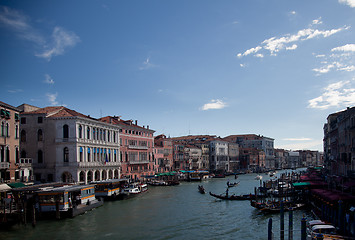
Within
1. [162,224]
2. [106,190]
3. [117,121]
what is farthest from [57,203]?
[117,121]

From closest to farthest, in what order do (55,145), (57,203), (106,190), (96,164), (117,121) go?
(57,203) → (106,190) → (55,145) → (96,164) → (117,121)

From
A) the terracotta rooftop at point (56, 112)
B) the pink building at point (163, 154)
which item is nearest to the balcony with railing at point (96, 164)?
the terracotta rooftop at point (56, 112)

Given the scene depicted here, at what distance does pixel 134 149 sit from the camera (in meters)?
48.8

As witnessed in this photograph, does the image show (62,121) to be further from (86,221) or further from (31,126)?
(86,221)

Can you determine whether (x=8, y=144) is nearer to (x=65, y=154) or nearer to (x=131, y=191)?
(x=65, y=154)

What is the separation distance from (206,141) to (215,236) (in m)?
61.2

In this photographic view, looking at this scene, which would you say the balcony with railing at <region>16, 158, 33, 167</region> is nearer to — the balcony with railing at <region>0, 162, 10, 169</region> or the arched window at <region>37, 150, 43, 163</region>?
the arched window at <region>37, 150, 43, 163</region>

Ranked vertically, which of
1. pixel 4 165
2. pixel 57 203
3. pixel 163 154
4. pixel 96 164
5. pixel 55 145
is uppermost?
pixel 55 145

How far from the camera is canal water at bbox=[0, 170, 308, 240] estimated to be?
17.4m

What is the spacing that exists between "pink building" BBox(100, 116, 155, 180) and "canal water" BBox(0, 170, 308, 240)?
18.9 m

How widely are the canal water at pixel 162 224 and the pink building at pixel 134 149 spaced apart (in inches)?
745

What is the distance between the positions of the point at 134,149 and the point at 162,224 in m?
29.5

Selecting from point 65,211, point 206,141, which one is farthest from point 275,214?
point 206,141

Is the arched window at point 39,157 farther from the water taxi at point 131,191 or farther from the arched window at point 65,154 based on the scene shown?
the water taxi at point 131,191
